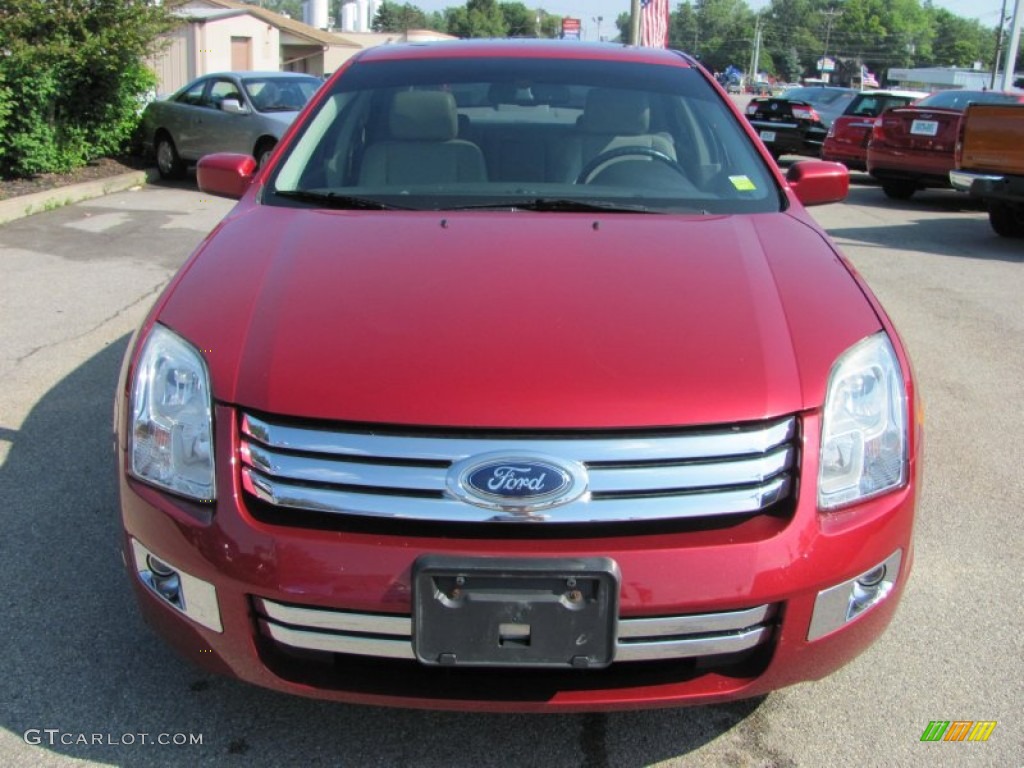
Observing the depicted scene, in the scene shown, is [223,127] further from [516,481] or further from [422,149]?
[516,481]

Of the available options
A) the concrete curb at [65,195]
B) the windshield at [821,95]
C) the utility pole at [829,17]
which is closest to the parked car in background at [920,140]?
the windshield at [821,95]

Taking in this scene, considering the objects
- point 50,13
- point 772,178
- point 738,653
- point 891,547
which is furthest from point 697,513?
point 50,13

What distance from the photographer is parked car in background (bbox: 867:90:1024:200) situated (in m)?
12.5

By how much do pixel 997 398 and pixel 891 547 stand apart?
3396mm

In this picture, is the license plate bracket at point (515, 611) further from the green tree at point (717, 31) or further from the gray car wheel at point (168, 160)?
the green tree at point (717, 31)

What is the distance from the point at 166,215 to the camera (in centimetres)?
1052

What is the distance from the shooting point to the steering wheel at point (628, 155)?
3395 mm

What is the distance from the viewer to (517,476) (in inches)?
79.2

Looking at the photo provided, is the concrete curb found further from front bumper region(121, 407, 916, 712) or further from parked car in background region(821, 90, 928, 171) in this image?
parked car in background region(821, 90, 928, 171)

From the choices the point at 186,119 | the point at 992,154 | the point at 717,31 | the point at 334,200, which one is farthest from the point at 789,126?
the point at 717,31

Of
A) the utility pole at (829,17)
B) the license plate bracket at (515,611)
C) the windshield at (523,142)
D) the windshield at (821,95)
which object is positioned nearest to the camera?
the license plate bracket at (515,611)

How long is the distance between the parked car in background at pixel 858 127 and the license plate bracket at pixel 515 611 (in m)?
14.5

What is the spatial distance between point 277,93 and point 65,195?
3.73 meters

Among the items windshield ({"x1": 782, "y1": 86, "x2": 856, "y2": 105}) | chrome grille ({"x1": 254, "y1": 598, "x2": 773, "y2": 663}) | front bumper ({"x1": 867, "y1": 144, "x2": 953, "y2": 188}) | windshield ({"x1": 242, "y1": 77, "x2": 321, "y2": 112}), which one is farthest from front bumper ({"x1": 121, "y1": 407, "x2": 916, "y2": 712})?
windshield ({"x1": 782, "y1": 86, "x2": 856, "y2": 105})
